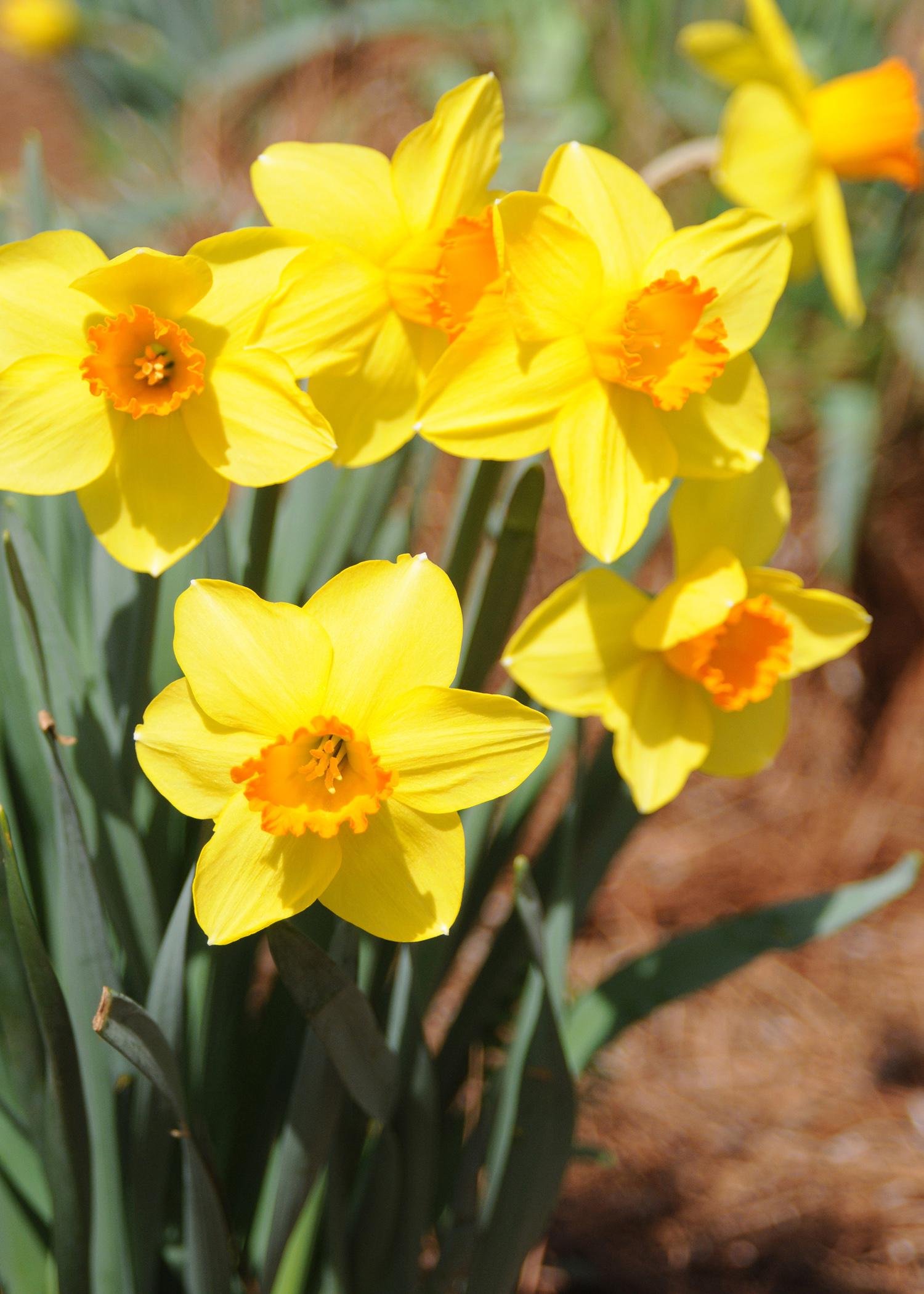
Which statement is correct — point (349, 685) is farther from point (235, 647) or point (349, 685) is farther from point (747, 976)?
point (747, 976)

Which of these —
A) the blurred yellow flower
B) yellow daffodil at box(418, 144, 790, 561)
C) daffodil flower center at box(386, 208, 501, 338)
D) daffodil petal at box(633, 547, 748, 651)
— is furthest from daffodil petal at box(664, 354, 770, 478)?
the blurred yellow flower

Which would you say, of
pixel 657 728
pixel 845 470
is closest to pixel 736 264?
pixel 657 728

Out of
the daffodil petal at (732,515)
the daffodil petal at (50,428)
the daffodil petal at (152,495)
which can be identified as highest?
the daffodil petal at (50,428)

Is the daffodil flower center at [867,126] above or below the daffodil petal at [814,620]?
above

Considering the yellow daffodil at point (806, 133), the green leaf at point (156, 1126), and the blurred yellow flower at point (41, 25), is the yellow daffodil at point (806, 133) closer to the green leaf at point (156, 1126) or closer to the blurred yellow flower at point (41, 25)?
the green leaf at point (156, 1126)

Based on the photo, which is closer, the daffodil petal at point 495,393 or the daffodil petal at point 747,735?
the daffodil petal at point 495,393

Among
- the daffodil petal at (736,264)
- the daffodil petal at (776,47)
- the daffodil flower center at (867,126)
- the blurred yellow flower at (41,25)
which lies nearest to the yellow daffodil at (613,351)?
the daffodil petal at (736,264)

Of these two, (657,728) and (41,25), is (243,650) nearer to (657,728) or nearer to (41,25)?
(657,728)

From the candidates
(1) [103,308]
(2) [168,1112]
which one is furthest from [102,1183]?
(1) [103,308]
